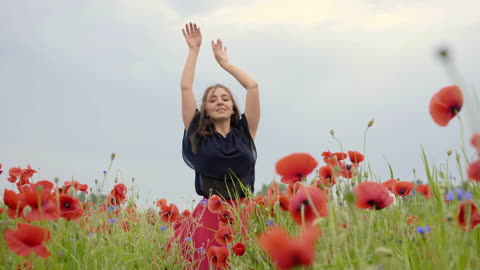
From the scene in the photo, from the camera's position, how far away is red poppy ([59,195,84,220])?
204 cm

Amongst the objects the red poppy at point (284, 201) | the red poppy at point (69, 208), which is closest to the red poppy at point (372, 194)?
the red poppy at point (284, 201)

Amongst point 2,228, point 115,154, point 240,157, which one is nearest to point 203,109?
point 240,157

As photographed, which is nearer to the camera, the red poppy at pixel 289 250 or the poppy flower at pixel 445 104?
the red poppy at pixel 289 250

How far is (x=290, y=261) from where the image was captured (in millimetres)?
985

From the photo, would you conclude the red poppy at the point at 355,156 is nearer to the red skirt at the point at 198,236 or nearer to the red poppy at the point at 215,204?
the red poppy at the point at 215,204

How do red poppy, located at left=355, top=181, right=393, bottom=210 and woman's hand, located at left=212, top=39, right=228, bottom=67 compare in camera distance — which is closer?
red poppy, located at left=355, top=181, right=393, bottom=210

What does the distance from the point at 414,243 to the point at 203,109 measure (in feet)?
9.71

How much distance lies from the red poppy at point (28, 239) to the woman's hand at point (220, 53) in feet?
11.1

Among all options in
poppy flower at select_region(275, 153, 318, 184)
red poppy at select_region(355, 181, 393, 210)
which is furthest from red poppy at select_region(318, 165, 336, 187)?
red poppy at select_region(355, 181, 393, 210)

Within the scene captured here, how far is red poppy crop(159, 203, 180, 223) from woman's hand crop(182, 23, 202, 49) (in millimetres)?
1669

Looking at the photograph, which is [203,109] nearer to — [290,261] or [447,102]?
[447,102]

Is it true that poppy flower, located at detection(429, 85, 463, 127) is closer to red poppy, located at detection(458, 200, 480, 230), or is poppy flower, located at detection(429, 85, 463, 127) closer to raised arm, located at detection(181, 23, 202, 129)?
red poppy, located at detection(458, 200, 480, 230)

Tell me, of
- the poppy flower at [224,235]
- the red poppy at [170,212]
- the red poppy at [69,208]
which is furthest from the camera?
the red poppy at [170,212]

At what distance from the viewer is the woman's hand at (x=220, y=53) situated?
494cm
